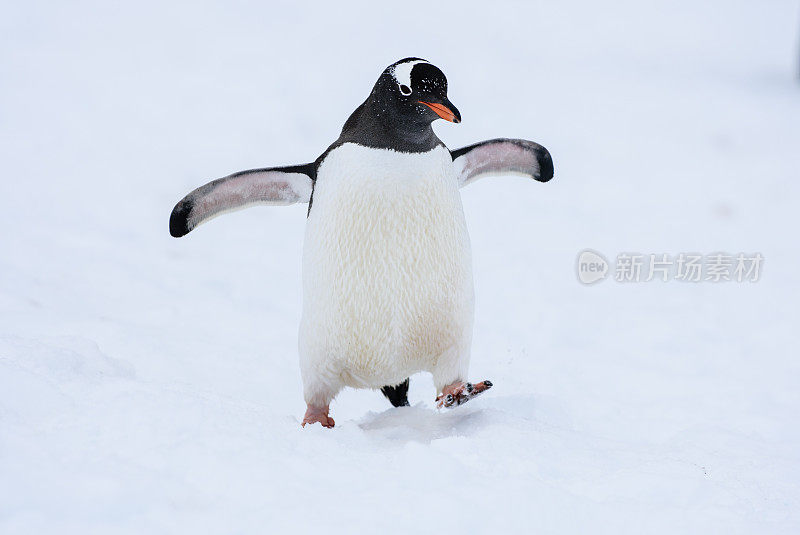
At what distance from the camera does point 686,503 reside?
134 cm

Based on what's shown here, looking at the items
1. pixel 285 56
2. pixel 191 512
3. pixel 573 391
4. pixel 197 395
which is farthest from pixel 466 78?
pixel 191 512

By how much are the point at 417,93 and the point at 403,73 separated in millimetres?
66

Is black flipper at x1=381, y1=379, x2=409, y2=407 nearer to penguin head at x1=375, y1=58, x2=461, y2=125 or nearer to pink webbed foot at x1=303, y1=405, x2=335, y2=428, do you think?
pink webbed foot at x1=303, y1=405, x2=335, y2=428

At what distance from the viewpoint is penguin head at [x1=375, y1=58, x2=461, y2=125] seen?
1756 millimetres

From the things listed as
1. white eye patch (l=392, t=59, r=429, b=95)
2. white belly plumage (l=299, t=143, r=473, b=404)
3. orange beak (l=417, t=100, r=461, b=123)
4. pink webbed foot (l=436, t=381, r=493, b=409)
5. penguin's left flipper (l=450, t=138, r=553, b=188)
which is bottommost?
pink webbed foot (l=436, t=381, r=493, b=409)

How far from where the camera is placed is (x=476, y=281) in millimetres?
3836

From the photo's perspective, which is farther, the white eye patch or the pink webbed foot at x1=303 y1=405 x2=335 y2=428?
the pink webbed foot at x1=303 y1=405 x2=335 y2=428

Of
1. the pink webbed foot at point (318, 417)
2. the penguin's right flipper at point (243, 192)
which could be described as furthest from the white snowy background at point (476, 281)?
the penguin's right flipper at point (243, 192)

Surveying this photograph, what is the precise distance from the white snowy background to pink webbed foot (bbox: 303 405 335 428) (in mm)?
47

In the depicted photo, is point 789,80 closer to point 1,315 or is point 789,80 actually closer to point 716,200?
point 716,200

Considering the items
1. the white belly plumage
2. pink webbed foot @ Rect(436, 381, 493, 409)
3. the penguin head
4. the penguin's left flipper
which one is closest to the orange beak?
the penguin head

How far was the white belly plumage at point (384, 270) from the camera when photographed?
185 centimetres

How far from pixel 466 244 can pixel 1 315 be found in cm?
162

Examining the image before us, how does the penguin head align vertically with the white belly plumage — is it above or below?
above
